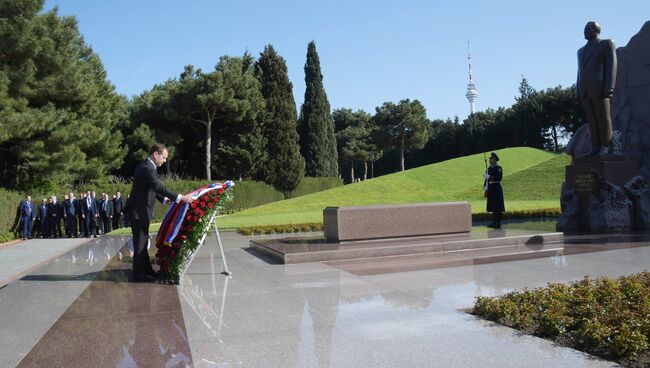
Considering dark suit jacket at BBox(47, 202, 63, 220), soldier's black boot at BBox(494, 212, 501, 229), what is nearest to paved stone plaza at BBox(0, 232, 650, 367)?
soldier's black boot at BBox(494, 212, 501, 229)

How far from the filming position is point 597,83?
12641 mm

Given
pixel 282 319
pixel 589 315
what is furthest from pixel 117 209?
pixel 589 315

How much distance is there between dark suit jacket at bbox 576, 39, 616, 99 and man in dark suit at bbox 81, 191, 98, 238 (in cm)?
1765

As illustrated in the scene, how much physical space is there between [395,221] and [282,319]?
19.9ft

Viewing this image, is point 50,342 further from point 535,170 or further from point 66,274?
point 535,170

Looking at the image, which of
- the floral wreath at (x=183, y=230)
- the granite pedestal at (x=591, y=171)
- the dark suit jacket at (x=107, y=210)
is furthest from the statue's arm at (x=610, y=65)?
the dark suit jacket at (x=107, y=210)

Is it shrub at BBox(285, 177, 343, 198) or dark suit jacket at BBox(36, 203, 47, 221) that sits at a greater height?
shrub at BBox(285, 177, 343, 198)

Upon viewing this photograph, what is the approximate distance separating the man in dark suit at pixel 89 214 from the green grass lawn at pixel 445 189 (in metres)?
3.71

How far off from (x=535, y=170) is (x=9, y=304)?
108 feet

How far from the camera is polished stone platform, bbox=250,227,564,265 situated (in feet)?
31.0

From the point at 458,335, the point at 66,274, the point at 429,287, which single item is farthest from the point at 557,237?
the point at 66,274

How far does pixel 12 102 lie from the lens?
22.2 m

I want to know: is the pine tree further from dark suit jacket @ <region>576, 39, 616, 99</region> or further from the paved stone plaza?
dark suit jacket @ <region>576, 39, 616, 99</region>

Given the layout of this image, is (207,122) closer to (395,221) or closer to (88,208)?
(88,208)
